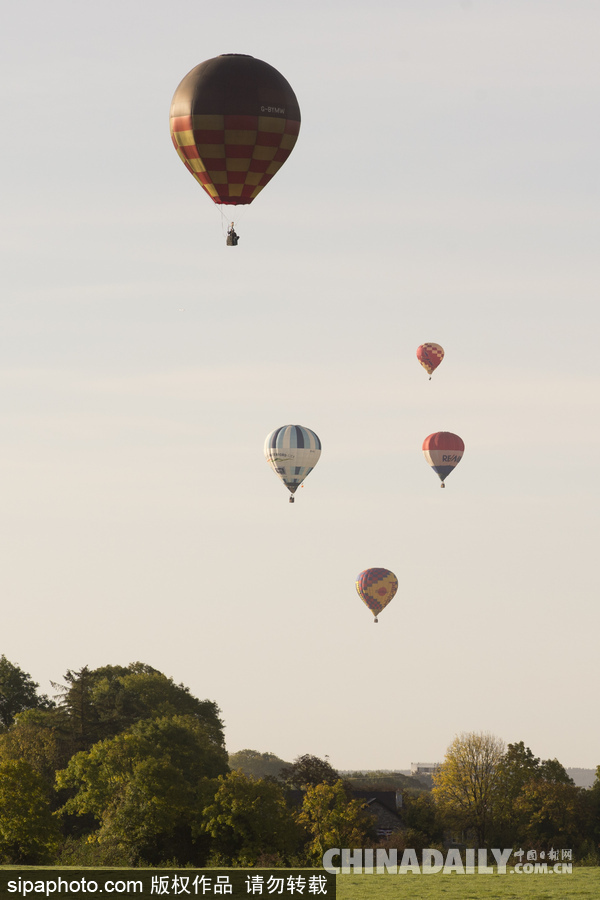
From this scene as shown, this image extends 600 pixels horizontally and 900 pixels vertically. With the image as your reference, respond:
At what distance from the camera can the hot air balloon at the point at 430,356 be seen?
350 ft

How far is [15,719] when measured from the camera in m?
112

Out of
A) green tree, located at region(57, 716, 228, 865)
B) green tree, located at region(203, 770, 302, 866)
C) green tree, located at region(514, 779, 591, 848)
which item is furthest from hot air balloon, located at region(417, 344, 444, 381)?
green tree, located at region(203, 770, 302, 866)

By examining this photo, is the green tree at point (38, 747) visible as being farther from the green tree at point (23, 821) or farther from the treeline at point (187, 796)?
the green tree at point (23, 821)

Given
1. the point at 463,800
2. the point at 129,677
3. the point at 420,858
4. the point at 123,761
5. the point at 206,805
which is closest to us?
the point at 206,805

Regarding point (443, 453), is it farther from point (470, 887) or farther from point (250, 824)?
point (470, 887)

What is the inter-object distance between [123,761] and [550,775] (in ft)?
132

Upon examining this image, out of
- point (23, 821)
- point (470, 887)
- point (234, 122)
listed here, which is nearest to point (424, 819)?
point (23, 821)

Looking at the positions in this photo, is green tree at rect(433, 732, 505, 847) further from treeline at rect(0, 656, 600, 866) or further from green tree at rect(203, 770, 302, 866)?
green tree at rect(203, 770, 302, 866)

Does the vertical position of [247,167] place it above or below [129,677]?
above

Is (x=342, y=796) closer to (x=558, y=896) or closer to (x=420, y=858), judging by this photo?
(x=420, y=858)

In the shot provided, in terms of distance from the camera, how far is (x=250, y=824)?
222 feet

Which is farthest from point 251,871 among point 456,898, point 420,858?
point 420,858

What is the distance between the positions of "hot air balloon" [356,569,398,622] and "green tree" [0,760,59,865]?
50396 mm

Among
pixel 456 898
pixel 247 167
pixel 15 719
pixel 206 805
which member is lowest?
pixel 456 898
